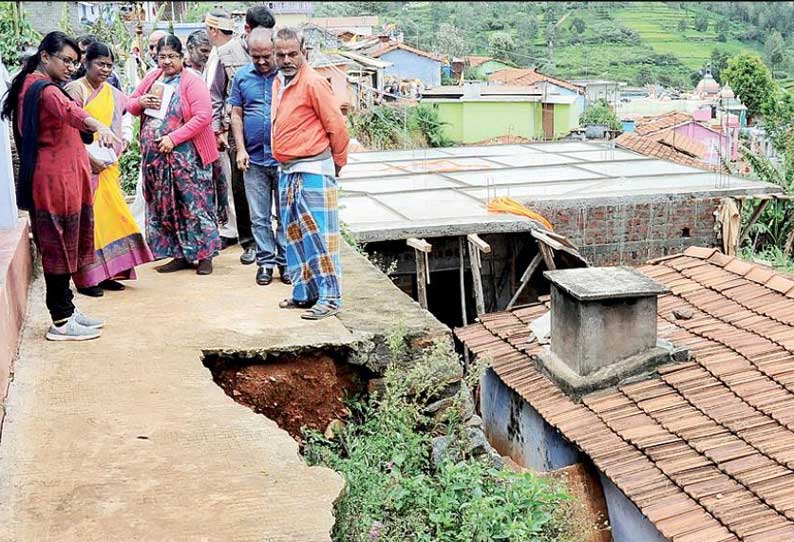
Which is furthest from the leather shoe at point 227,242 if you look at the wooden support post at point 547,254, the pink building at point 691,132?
the pink building at point 691,132

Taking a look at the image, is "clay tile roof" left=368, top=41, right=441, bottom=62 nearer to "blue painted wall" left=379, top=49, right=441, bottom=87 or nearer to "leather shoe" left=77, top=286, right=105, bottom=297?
"blue painted wall" left=379, top=49, right=441, bottom=87

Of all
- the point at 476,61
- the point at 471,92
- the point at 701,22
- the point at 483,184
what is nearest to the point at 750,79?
the point at 476,61

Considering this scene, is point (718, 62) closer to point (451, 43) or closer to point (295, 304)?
point (451, 43)

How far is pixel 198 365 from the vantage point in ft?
13.1

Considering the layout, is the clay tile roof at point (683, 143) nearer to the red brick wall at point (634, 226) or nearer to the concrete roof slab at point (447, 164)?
the concrete roof slab at point (447, 164)

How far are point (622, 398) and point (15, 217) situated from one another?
4284 millimetres

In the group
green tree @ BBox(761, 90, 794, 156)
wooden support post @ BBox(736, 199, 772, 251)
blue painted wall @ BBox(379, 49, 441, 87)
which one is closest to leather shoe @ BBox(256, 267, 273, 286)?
wooden support post @ BBox(736, 199, 772, 251)

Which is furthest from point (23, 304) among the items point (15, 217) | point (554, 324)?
point (554, 324)

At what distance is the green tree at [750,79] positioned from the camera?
3281cm

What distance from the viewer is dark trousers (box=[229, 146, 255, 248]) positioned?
611cm

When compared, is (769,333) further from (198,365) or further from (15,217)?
(15,217)

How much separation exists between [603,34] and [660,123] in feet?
83.6

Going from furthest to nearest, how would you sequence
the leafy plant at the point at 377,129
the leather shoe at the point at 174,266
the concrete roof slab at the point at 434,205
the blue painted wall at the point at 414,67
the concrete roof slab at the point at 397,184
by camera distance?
1. the blue painted wall at the point at 414,67
2. the leafy plant at the point at 377,129
3. the concrete roof slab at the point at 397,184
4. the concrete roof slab at the point at 434,205
5. the leather shoe at the point at 174,266

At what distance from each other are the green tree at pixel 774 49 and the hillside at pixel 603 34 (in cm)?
54
